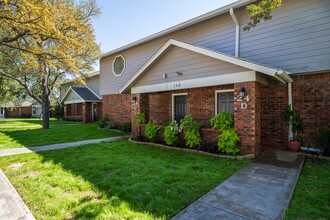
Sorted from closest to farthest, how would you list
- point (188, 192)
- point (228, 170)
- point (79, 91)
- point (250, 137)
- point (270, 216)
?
1. point (270, 216)
2. point (188, 192)
3. point (228, 170)
4. point (250, 137)
5. point (79, 91)

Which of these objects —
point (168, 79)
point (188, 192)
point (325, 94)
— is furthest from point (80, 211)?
point (325, 94)

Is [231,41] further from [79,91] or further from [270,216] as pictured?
[79,91]

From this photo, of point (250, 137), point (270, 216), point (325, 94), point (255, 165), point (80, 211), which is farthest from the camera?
point (325, 94)

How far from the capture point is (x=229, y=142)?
6.31m

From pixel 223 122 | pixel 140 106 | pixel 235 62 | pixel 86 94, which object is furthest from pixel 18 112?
pixel 235 62

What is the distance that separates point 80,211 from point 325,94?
8.13 m

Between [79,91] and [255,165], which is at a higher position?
[79,91]

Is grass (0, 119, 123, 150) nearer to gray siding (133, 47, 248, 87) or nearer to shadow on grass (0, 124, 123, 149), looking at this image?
shadow on grass (0, 124, 123, 149)

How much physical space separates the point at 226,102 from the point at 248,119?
2273 mm

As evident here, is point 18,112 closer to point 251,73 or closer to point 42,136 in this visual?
point 42,136

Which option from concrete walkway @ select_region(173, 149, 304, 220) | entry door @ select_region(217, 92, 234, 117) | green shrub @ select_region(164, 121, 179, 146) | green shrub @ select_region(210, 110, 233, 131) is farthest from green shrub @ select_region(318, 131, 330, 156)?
green shrub @ select_region(164, 121, 179, 146)

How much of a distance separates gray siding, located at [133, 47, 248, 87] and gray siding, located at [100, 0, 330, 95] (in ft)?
0.50

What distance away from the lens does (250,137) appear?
6.17m

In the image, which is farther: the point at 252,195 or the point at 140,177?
the point at 140,177
